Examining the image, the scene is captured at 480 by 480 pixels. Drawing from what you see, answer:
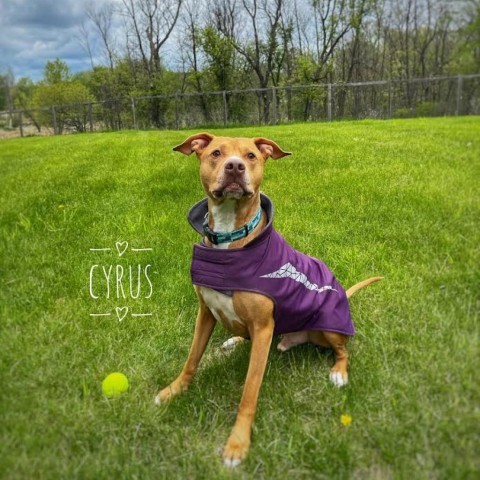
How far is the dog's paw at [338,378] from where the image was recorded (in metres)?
2.74

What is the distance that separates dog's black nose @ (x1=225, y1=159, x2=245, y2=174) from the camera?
259 centimetres

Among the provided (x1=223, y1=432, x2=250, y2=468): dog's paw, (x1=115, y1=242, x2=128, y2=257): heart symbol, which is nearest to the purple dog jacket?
(x1=223, y1=432, x2=250, y2=468): dog's paw

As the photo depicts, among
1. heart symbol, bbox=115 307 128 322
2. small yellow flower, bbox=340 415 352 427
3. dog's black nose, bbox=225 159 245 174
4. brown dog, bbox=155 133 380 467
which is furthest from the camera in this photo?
heart symbol, bbox=115 307 128 322

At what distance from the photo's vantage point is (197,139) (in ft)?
10.1

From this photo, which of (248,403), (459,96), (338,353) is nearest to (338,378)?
(338,353)

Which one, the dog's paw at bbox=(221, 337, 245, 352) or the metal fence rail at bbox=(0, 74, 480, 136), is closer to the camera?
the dog's paw at bbox=(221, 337, 245, 352)

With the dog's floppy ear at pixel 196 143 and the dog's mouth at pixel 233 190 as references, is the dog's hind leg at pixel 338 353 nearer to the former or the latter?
the dog's mouth at pixel 233 190

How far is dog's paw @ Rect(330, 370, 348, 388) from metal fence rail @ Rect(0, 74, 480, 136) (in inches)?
830

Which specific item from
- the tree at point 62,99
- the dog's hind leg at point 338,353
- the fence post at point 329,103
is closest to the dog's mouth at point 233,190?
the dog's hind leg at point 338,353

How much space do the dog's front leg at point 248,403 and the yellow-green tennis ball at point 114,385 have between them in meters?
0.76

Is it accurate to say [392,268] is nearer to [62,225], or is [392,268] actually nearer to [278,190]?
[278,190]

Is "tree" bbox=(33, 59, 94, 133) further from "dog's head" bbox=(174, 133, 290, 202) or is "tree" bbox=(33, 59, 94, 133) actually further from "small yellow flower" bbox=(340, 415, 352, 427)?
"small yellow flower" bbox=(340, 415, 352, 427)

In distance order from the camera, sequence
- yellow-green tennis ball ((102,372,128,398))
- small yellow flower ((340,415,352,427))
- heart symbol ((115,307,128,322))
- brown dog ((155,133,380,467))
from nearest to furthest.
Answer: small yellow flower ((340,415,352,427)) → brown dog ((155,133,380,467)) → yellow-green tennis ball ((102,372,128,398)) → heart symbol ((115,307,128,322))

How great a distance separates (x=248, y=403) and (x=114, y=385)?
85 centimetres
